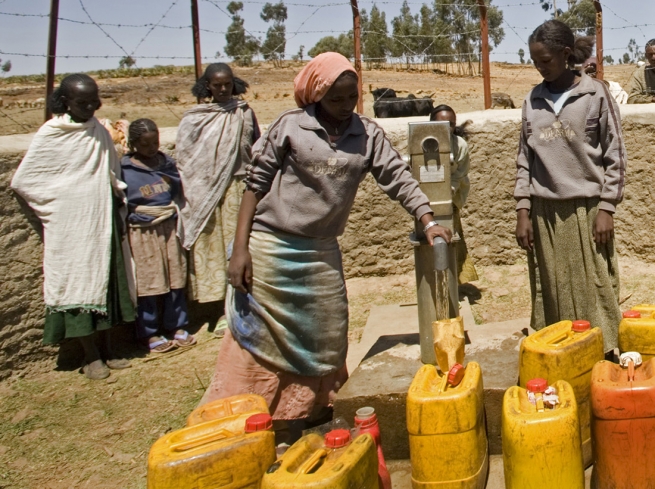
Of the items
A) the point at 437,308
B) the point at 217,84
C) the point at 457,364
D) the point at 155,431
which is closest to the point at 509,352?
the point at 437,308

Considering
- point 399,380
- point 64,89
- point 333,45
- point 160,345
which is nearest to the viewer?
point 399,380

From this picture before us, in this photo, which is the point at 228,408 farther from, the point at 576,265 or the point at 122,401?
the point at 122,401

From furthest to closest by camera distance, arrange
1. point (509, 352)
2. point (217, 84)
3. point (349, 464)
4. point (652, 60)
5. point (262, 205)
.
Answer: point (652, 60) → point (217, 84) → point (509, 352) → point (262, 205) → point (349, 464)

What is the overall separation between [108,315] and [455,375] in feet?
9.18

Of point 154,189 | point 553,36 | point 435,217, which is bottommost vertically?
point 435,217

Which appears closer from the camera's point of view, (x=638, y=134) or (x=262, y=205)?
Result: (x=262, y=205)

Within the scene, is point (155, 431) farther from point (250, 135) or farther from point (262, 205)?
point (250, 135)

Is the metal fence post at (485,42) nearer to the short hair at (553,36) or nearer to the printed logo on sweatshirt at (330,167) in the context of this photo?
the short hair at (553,36)

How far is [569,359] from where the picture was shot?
2598 millimetres

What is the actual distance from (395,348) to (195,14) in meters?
4.09

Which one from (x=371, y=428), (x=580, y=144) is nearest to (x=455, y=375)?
(x=371, y=428)

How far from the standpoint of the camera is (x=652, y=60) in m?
6.32

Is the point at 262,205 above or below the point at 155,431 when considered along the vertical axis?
above

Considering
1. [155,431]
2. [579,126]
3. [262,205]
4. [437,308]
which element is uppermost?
[579,126]
